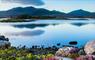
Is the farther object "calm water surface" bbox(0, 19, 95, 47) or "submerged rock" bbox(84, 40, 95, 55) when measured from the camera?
"calm water surface" bbox(0, 19, 95, 47)

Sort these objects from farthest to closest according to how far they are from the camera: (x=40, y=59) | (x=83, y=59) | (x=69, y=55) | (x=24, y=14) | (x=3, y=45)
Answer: (x=24, y=14), (x=3, y=45), (x=69, y=55), (x=40, y=59), (x=83, y=59)

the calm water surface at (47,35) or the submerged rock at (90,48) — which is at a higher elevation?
the submerged rock at (90,48)

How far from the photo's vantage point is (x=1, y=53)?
2769cm

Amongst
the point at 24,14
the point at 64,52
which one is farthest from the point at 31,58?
the point at 24,14

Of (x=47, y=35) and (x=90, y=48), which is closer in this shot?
(x=90, y=48)

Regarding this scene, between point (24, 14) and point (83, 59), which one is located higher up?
point (83, 59)

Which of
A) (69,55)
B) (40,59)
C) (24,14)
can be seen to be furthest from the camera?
(24,14)

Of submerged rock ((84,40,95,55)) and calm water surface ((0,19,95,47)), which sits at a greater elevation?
submerged rock ((84,40,95,55))

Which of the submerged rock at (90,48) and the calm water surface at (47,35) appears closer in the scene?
the submerged rock at (90,48)

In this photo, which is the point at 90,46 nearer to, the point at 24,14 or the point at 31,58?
the point at 31,58

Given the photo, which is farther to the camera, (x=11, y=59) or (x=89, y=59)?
(x=11, y=59)

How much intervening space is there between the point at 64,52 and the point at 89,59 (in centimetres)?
687

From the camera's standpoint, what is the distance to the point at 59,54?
28.5 m

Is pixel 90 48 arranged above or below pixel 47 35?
above
